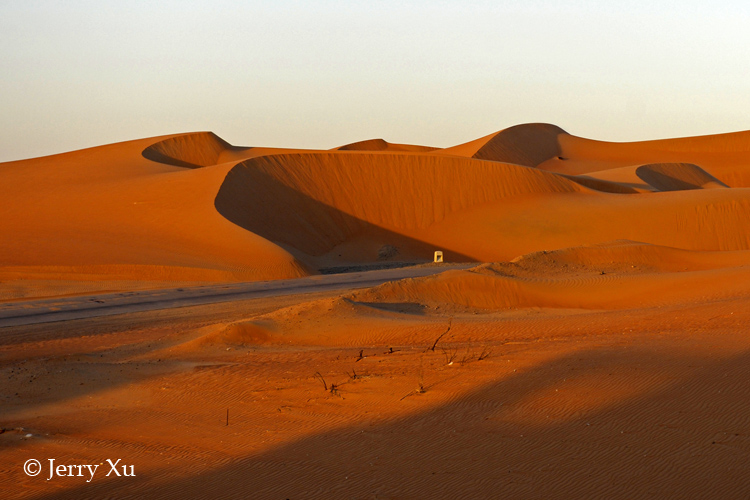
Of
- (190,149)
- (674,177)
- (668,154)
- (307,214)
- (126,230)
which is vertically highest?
(668,154)

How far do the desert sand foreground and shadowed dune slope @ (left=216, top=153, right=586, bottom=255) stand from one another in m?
1.83

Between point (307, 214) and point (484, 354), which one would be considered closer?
point (484, 354)

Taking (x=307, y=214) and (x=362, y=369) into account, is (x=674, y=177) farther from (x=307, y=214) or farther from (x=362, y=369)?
(x=362, y=369)

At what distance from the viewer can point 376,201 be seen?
137 feet

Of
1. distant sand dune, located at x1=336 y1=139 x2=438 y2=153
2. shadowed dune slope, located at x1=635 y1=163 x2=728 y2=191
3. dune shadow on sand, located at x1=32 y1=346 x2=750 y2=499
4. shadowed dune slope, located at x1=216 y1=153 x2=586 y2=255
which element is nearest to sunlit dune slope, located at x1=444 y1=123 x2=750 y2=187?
distant sand dune, located at x1=336 y1=139 x2=438 y2=153

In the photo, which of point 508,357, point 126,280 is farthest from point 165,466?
point 126,280

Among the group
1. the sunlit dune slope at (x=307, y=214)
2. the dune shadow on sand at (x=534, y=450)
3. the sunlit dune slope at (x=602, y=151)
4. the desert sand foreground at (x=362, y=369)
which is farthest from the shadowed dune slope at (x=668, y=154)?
the dune shadow on sand at (x=534, y=450)

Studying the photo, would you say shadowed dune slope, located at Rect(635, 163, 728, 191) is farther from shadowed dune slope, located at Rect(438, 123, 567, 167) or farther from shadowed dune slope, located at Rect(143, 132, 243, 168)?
shadowed dune slope, located at Rect(143, 132, 243, 168)

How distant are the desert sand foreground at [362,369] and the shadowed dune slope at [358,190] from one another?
6.01 ft

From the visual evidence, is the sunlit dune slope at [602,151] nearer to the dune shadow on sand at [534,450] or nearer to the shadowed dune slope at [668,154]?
the shadowed dune slope at [668,154]

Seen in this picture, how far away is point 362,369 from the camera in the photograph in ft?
32.5

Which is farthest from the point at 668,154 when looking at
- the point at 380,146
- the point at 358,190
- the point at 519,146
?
the point at 358,190

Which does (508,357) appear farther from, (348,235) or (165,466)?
(348,235)

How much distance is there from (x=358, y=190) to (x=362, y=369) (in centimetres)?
3276
